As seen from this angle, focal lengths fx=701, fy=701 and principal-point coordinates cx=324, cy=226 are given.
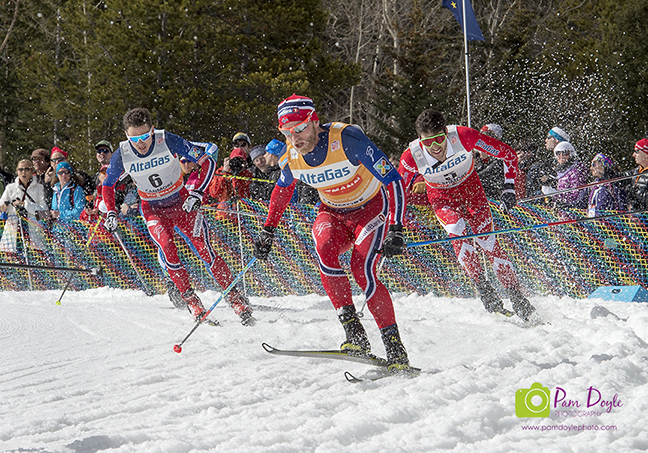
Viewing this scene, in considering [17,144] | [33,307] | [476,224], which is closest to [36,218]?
[33,307]

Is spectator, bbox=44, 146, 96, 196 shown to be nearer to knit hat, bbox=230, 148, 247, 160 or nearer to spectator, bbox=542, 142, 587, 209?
knit hat, bbox=230, 148, 247, 160

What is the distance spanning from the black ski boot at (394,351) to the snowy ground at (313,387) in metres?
0.10

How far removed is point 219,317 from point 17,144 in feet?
77.1

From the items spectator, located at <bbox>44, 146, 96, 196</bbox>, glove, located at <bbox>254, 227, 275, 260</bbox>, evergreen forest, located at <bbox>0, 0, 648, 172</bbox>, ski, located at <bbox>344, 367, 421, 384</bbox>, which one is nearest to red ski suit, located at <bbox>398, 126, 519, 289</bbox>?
glove, located at <bbox>254, 227, 275, 260</bbox>

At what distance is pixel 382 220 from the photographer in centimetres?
468

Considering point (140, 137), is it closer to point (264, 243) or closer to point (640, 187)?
point (264, 243)

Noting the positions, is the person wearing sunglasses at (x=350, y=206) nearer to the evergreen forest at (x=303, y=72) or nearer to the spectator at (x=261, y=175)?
the spectator at (x=261, y=175)

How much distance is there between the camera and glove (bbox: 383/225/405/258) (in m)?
4.37

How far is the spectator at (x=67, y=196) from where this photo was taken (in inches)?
375

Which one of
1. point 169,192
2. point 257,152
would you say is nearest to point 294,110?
point 169,192

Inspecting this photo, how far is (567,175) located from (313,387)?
4.99 m

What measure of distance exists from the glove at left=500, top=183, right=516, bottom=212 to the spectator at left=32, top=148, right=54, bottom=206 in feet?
21.7

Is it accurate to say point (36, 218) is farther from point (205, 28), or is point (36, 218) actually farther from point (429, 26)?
point (429, 26)

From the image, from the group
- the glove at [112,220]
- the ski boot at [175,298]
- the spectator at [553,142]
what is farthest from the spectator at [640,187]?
the glove at [112,220]
